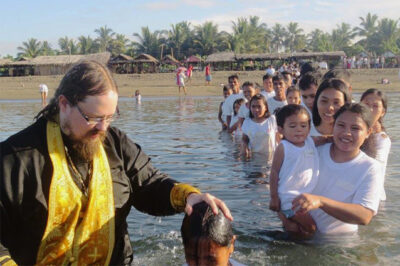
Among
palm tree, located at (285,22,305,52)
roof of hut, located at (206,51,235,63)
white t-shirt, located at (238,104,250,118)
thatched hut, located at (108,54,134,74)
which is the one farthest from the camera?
palm tree, located at (285,22,305,52)

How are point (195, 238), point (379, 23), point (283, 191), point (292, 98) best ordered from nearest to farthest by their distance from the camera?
point (195, 238) < point (283, 191) < point (292, 98) < point (379, 23)

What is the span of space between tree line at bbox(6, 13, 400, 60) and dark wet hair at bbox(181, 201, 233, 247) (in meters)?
61.4

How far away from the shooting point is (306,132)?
4777mm

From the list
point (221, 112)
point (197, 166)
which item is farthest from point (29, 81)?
point (197, 166)

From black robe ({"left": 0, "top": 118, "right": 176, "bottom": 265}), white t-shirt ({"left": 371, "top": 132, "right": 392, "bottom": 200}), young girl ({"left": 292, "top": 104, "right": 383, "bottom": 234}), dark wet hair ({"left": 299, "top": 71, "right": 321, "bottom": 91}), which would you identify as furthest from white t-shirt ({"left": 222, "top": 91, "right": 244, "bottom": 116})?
black robe ({"left": 0, "top": 118, "right": 176, "bottom": 265})

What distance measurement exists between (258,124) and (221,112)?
5.05m

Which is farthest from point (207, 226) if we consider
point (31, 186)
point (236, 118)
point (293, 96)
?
point (236, 118)

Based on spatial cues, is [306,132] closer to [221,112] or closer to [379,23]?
[221,112]

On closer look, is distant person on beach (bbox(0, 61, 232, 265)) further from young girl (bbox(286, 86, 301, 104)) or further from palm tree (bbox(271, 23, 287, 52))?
palm tree (bbox(271, 23, 287, 52))

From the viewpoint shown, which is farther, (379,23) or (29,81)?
(379,23)

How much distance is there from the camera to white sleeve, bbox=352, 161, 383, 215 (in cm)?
405

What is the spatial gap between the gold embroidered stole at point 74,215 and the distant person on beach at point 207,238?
0.61 m

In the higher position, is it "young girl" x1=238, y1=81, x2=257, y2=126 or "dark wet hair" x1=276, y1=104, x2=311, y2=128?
"dark wet hair" x1=276, y1=104, x2=311, y2=128

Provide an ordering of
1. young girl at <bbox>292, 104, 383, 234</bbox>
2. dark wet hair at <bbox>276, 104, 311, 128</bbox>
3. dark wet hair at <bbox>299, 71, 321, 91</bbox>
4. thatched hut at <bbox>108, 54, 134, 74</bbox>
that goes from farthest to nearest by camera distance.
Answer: thatched hut at <bbox>108, 54, 134, 74</bbox>, dark wet hair at <bbox>299, 71, 321, 91</bbox>, dark wet hair at <bbox>276, 104, 311, 128</bbox>, young girl at <bbox>292, 104, 383, 234</bbox>
